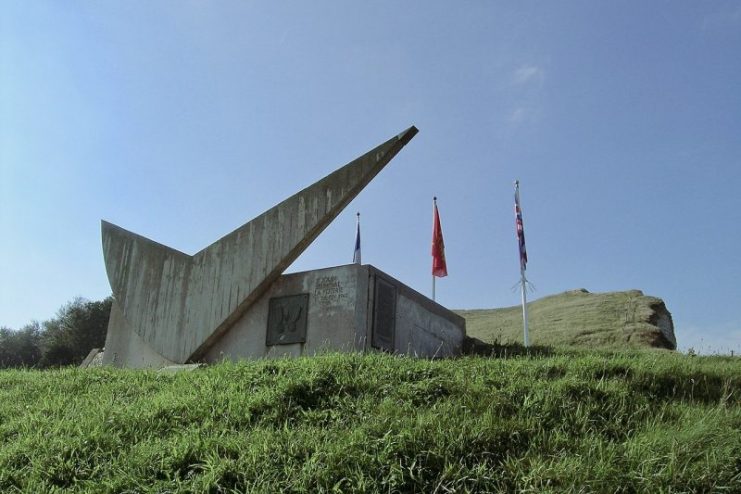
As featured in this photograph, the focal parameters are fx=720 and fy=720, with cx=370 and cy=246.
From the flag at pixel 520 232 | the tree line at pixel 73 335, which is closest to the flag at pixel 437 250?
the flag at pixel 520 232

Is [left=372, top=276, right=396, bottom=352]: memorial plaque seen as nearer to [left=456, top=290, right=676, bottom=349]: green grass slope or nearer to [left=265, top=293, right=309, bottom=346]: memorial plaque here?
[left=265, top=293, right=309, bottom=346]: memorial plaque

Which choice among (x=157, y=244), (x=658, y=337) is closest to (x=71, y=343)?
(x=157, y=244)

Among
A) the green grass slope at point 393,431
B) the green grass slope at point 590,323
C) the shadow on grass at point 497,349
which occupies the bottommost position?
the green grass slope at point 393,431

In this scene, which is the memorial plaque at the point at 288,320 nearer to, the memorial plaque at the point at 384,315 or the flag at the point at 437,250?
the memorial plaque at the point at 384,315

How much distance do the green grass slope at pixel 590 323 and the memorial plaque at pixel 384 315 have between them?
2.60m

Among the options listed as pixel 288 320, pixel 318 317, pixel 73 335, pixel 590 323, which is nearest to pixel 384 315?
pixel 318 317

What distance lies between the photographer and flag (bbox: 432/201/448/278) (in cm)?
1338

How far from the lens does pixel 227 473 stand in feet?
13.9

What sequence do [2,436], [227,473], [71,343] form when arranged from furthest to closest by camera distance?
[71,343] < [2,436] < [227,473]

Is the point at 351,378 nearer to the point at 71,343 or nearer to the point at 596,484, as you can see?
the point at 596,484

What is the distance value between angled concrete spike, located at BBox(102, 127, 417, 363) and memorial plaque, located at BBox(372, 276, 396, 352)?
3.89 ft

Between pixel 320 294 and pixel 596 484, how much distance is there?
5.66 m

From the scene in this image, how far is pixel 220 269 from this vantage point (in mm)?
10125

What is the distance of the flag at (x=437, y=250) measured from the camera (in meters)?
13.4
